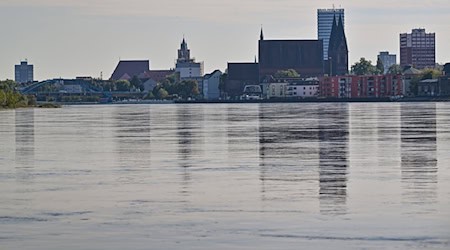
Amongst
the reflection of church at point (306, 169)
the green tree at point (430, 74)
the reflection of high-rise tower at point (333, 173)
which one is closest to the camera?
the reflection of high-rise tower at point (333, 173)

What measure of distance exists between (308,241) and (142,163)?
1347cm

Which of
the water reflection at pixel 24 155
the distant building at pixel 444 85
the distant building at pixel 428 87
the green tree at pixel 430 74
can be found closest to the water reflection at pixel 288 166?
the water reflection at pixel 24 155

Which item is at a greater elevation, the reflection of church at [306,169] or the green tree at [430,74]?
the green tree at [430,74]

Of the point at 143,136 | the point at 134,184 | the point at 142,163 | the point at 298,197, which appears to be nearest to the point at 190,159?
the point at 142,163

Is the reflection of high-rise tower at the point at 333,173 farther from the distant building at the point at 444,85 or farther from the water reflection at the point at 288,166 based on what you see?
the distant building at the point at 444,85

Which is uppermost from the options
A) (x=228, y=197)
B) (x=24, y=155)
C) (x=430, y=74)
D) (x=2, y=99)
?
(x=430, y=74)

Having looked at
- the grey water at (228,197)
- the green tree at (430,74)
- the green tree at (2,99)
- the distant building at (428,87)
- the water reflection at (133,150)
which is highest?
the green tree at (430,74)

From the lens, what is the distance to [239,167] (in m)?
26.1

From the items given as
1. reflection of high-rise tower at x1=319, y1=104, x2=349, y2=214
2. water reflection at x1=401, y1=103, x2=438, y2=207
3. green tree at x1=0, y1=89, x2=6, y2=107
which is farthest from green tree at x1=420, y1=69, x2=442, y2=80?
reflection of high-rise tower at x1=319, y1=104, x2=349, y2=214

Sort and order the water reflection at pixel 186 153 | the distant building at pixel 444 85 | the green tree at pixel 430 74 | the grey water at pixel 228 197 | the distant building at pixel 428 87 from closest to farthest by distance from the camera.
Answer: the grey water at pixel 228 197
the water reflection at pixel 186 153
the distant building at pixel 444 85
the distant building at pixel 428 87
the green tree at pixel 430 74

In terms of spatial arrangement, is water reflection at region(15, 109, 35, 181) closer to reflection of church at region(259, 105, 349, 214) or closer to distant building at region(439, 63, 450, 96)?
reflection of church at region(259, 105, 349, 214)

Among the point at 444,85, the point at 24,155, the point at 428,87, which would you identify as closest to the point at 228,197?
the point at 24,155

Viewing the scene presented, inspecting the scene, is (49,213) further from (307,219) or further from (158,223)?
(307,219)

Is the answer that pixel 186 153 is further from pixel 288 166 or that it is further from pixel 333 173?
pixel 333 173
